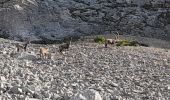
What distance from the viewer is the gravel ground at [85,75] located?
17.9 m

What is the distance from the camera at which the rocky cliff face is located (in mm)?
49719

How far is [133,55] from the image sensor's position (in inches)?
1288

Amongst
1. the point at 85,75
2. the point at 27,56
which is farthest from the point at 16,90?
the point at 27,56

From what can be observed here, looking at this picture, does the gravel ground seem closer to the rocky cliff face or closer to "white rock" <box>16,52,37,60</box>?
"white rock" <box>16,52,37,60</box>

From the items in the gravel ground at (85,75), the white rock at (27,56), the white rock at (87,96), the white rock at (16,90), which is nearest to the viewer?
the white rock at (87,96)

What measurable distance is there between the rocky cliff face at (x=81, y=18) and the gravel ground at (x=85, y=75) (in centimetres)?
1686

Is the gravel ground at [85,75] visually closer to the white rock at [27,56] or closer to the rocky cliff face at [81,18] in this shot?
the white rock at [27,56]

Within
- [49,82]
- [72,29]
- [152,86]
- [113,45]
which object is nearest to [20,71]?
[49,82]

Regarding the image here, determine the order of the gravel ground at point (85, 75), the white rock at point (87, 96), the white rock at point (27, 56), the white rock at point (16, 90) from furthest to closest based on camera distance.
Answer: the white rock at point (27, 56) < the gravel ground at point (85, 75) < the white rock at point (16, 90) < the white rock at point (87, 96)

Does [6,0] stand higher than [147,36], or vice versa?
[6,0]

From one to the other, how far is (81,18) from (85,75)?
3037 cm

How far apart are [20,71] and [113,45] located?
18086 millimetres

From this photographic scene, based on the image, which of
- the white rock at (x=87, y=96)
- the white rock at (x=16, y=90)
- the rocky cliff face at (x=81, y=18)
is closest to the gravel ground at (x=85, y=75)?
the white rock at (x=16, y=90)

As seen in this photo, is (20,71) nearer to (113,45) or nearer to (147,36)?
(113,45)
